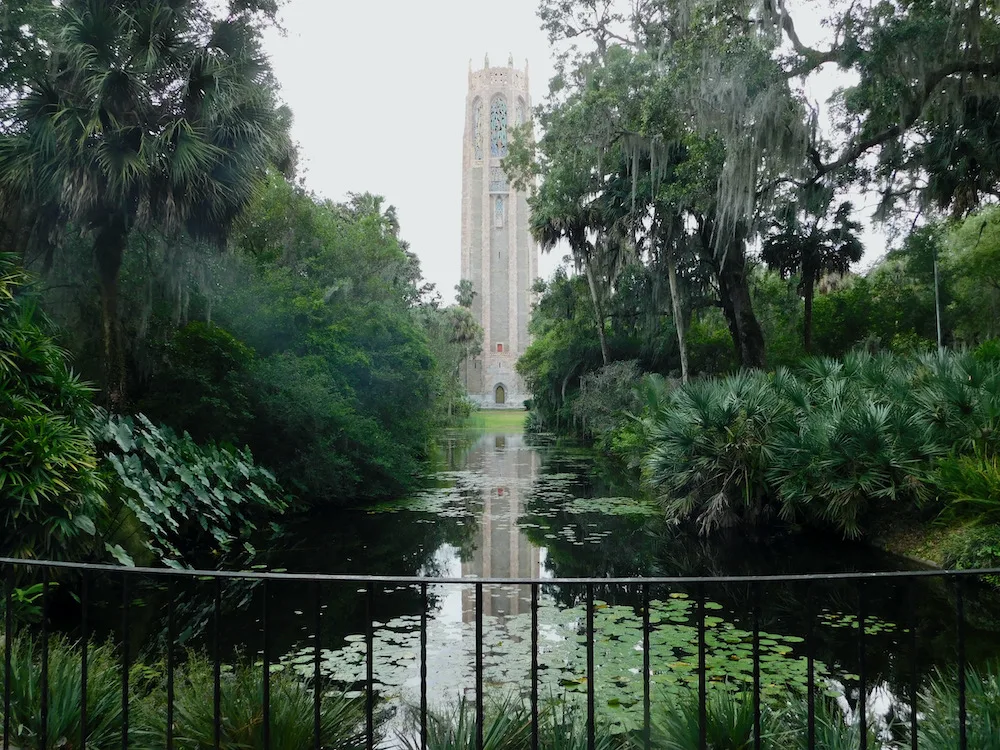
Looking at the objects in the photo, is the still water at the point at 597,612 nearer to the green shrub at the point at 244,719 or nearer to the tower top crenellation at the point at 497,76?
the green shrub at the point at 244,719

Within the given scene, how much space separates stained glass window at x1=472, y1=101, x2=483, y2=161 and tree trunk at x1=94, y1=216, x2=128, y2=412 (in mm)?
70068

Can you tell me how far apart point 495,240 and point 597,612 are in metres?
72.3

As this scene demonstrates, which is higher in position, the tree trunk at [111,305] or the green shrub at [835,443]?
the tree trunk at [111,305]

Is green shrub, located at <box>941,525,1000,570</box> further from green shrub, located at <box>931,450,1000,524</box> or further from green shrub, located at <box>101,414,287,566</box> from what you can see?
green shrub, located at <box>101,414,287,566</box>

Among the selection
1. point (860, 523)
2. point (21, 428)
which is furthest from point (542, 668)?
point (860, 523)

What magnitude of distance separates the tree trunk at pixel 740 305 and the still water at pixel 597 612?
8.16 m

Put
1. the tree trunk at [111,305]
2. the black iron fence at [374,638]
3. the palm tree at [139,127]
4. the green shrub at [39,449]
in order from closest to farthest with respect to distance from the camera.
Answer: the black iron fence at [374,638] → the green shrub at [39,449] → the palm tree at [139,127] → the tree trunk at [111,305]

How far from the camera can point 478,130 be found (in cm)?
7831

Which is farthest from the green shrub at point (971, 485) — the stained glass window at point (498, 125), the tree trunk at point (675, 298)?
the stained glass window at point (498, 125)

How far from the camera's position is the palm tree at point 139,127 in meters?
9.31

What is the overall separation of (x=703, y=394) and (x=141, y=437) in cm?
809

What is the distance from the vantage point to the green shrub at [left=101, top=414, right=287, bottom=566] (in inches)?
347

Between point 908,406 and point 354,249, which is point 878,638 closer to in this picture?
point 908,406

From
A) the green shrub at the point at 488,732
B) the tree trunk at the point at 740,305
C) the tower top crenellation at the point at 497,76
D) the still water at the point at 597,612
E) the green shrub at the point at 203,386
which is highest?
the tower top crenellation at the point at 497,76
